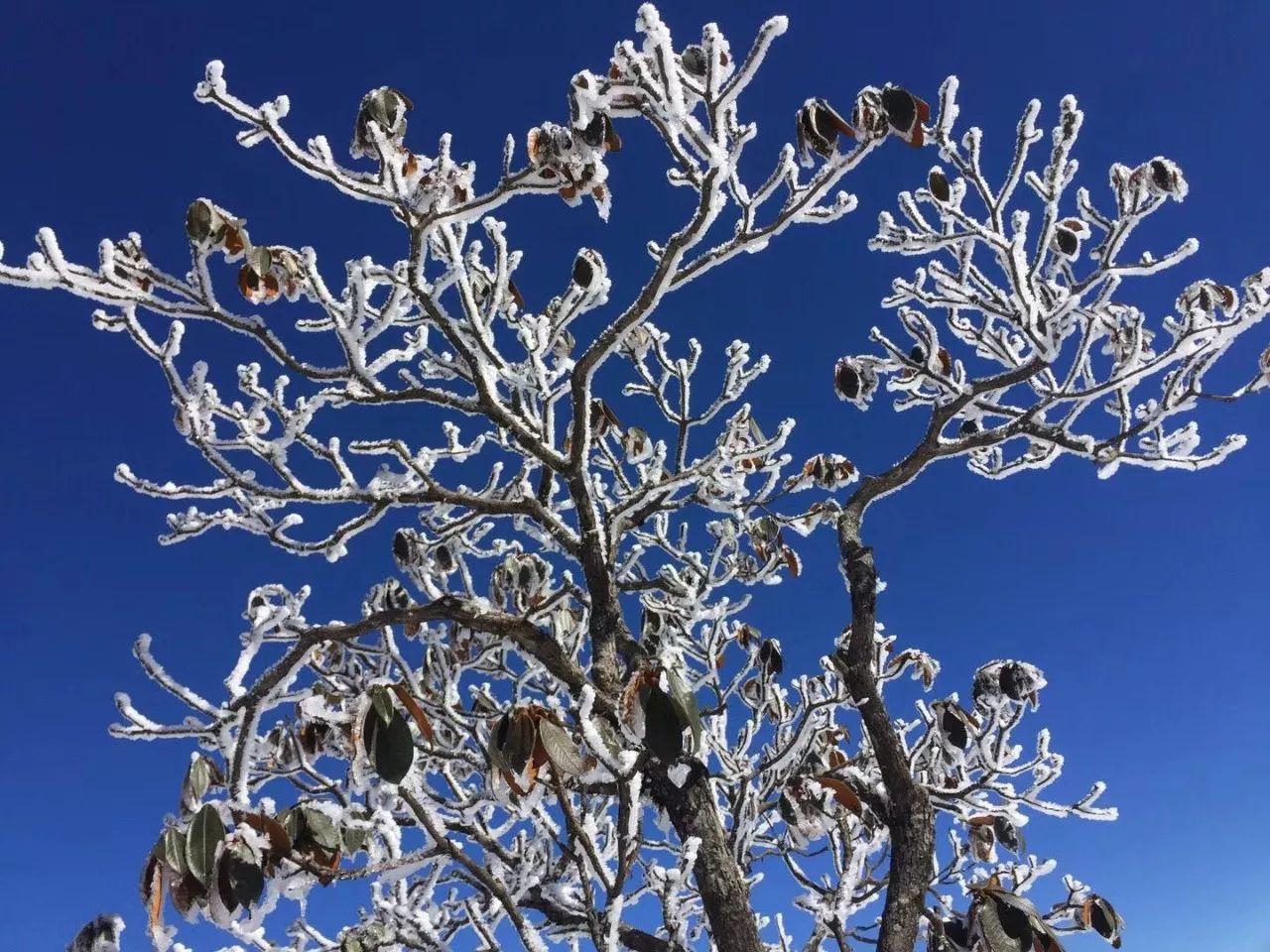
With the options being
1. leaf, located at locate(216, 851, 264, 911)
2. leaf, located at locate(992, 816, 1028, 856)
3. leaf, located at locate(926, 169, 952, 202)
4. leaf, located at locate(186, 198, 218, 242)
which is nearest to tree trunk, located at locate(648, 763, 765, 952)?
leaf, located at locate(992, 816, 1028, 856)

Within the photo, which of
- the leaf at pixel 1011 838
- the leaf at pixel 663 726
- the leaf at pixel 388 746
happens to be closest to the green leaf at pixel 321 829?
the leaf at pixel 388 746

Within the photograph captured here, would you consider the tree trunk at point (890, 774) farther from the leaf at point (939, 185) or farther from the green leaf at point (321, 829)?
the green leaf at point (321, 829)

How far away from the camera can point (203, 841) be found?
176 cm

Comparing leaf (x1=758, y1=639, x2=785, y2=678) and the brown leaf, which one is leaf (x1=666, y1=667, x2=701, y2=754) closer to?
the brown leaf

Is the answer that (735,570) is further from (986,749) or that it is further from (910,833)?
(910,833)

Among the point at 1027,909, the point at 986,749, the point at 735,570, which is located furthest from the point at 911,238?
the point at 1027,909

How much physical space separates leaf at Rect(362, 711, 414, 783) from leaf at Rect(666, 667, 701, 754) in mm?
601

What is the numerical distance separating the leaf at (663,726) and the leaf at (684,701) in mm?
14

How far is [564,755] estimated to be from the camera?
1.90 meters

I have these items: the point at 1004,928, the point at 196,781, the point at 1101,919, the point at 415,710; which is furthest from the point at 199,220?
the point at 1101,919

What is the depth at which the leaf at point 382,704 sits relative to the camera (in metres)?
1.88

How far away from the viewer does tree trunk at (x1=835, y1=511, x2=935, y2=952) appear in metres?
3.18

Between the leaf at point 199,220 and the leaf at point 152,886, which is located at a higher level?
the leaf at point 199,220

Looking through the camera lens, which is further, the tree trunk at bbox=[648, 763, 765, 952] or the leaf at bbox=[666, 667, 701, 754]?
the tree trunk at bbox=[648, 763, 765, 952]
